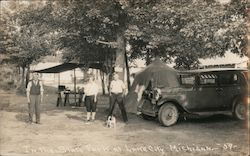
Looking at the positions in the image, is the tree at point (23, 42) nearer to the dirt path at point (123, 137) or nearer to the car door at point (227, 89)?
the dirt path at point (123, 137)

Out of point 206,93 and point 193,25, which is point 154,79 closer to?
point 206,93

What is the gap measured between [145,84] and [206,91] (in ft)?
10.4

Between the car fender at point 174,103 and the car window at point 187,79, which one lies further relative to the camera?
the car window at point 187,79

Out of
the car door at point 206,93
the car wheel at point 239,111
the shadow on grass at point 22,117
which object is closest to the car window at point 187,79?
the car door at point 206,93

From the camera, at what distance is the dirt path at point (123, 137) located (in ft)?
33.6

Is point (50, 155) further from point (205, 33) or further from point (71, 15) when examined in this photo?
point (71, 15)

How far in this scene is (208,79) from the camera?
15.3 meters

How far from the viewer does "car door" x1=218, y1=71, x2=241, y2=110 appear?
15327 millimetres

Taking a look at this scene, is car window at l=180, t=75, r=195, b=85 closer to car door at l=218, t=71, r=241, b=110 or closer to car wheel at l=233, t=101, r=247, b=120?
car door at l=218, t=71, r=241, b=110

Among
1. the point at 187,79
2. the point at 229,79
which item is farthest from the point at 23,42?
the point at 229,79

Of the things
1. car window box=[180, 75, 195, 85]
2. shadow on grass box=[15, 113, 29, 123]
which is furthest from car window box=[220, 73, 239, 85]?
shadow on grass box=[15, 113, 29, 123]

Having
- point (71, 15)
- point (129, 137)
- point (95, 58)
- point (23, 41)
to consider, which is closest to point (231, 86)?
point (129, 137)

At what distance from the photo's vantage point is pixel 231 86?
606 inches

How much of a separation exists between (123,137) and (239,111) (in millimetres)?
5312
